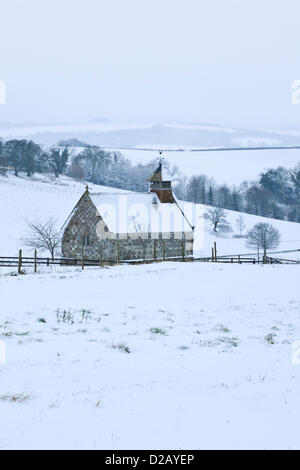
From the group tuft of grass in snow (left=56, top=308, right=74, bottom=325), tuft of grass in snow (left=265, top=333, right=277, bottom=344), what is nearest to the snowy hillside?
tuft of grass in snow (left=56, top=308, right=74, bottom=325)

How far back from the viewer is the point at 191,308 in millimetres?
16016

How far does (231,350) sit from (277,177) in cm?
12860

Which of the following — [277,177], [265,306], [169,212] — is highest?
[277,177]

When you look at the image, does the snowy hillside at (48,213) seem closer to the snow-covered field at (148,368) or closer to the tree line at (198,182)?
the tree line at (198,182)

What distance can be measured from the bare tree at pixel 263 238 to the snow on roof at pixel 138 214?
1178 inches

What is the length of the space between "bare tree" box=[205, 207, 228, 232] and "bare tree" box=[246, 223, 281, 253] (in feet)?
41.2

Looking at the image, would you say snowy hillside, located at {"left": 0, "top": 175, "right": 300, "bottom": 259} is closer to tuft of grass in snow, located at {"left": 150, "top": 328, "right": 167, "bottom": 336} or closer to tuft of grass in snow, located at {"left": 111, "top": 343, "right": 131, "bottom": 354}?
tuft of grass in snow, located at {"left": 150, "top": 328, "right": 167, "bottom": 336}

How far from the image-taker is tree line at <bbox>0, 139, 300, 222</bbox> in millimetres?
116900

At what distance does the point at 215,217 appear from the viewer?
92.2 metres

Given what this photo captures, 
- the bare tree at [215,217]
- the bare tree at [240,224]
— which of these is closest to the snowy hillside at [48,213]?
the bare tree at [240,224]

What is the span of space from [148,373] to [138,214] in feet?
125

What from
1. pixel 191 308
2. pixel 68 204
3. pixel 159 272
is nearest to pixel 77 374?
pixel 191 308

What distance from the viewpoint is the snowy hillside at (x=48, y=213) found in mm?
69256
